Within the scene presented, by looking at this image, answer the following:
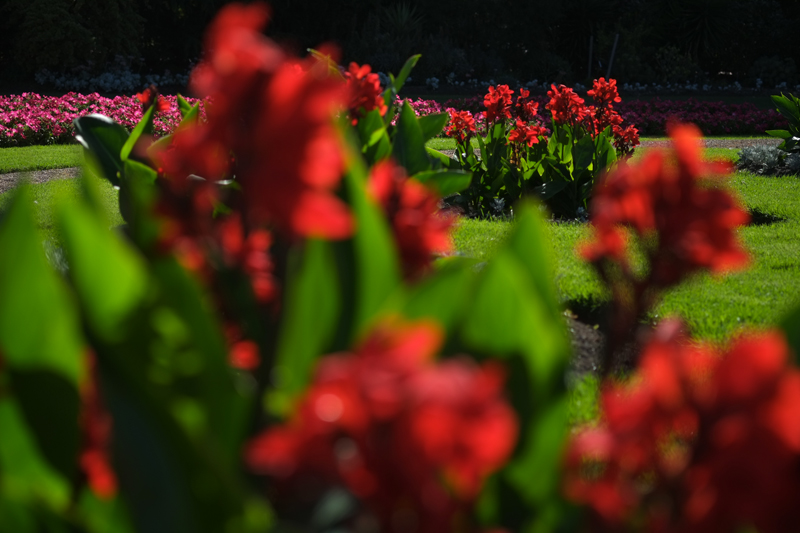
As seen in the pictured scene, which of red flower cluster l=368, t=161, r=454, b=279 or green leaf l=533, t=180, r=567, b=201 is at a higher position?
red flower cluster l=368, t=161, r=454, b=279

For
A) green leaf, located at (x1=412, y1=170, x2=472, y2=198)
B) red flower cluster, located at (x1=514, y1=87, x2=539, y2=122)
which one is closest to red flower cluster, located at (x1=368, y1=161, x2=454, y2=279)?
green leaf, located at (x1=412, y1=170, x2=472, y2=198)

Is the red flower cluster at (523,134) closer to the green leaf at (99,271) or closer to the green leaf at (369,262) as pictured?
the green leaf at (369,262)

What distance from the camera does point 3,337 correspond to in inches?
29.5

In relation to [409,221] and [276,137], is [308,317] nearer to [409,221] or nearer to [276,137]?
[276,137]

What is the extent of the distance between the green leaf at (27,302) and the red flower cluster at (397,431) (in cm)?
33

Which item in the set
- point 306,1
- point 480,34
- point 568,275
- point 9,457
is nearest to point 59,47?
point 306,1

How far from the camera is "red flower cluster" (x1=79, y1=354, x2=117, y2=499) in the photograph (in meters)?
0.83

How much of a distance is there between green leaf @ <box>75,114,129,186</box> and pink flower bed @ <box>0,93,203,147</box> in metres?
8.52

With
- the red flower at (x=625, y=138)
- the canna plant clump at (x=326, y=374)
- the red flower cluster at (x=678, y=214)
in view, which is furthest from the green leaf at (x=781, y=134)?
the red flower cluster at (x=678, y=214)

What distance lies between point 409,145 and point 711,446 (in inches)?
71.1

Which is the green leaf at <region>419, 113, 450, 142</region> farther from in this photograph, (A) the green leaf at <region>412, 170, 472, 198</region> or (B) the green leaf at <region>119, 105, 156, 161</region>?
(B) the green leaf at <region>119, 105, 156, 161</region>

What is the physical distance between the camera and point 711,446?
2.04 feet

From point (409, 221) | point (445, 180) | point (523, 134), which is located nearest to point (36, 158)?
point (523, 134)

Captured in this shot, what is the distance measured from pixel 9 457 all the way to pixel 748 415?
77 centimetres
